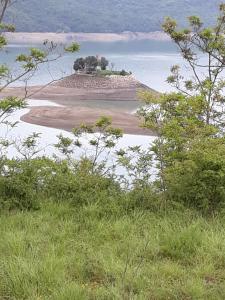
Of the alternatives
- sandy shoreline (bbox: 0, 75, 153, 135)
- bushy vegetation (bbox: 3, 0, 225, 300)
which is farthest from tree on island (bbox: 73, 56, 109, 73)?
bushy vegetation (bbox: 3, 0, 225, 300)

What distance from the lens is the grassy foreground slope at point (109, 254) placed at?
3.56 meters

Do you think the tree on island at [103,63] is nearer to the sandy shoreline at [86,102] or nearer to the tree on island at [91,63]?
the tree on island at [91,63]

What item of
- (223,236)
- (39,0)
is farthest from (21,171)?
(39,0)

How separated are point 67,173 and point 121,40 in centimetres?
9784

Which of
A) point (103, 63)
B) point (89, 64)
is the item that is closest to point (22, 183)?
point (89, 64)

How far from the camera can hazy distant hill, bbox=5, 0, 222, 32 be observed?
91.6m

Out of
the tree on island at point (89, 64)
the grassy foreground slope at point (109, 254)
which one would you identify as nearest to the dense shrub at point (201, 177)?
the grassy foreground slope at point (109, 254)

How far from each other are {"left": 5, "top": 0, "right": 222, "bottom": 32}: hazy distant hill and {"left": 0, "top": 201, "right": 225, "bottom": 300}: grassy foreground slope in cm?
8122

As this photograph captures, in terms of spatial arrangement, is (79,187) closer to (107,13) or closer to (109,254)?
(109,254)

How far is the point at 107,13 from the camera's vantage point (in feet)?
368

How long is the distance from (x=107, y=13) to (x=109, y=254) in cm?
11183

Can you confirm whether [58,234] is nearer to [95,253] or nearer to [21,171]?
[95,253]

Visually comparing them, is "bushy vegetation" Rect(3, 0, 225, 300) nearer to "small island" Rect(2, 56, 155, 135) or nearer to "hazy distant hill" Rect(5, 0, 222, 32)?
"small island" Rect(2, 56, 155, 135)

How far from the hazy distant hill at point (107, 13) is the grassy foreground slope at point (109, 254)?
81.2 m
